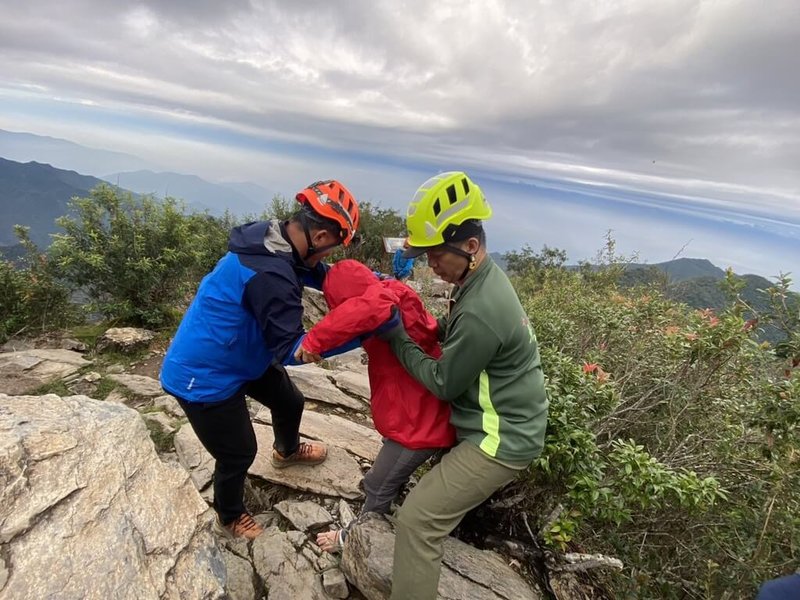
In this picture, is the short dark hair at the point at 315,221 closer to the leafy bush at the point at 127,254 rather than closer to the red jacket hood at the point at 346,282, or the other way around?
the red jacket hood at the point at 346,282

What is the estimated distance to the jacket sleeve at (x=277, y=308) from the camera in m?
2.86

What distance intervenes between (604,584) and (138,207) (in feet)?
38.7

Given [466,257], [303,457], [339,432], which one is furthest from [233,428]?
[339,432]

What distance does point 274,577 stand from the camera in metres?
3.49

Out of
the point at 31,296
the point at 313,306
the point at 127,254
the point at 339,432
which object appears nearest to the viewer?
the point at 339,432

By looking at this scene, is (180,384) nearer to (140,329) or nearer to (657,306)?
(657,306)

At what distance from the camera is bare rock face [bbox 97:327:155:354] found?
29.5ft

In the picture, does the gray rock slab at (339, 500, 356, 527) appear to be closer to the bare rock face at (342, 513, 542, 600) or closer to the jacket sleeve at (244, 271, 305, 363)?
the bare rock face at (342, 513, 542, 600)

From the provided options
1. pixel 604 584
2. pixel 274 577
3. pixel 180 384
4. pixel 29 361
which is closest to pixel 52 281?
pixel 29 361

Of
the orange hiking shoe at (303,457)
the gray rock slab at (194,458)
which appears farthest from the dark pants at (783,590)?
the gray rock slab at (194,458)

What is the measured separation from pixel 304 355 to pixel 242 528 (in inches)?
84.1

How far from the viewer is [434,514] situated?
2.84 metres

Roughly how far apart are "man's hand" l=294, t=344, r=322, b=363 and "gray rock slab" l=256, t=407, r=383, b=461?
2.94 m

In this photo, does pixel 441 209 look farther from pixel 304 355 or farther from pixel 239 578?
pixel 239 578
